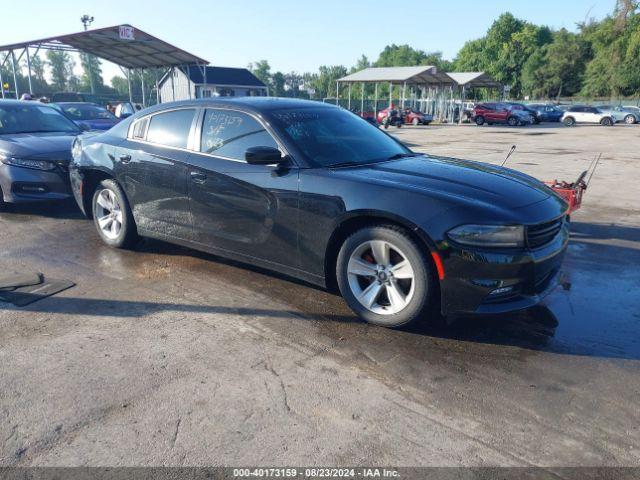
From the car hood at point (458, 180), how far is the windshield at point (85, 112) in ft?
35.4

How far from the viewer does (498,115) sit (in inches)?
1545

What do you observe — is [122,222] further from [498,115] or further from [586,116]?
[586,116]

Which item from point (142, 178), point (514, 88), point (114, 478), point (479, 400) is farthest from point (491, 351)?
point (514, 88)

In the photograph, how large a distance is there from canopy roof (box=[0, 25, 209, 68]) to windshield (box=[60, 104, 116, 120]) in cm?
921

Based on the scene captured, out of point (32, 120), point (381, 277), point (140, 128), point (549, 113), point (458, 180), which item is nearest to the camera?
point (381, 277)

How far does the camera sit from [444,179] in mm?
3924

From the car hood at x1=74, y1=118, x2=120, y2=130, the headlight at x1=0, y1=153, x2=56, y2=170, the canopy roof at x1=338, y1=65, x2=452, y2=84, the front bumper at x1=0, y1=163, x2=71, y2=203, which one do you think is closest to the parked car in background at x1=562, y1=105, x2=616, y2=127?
the canopy roof at x1=338, y1=65, x2=452, y2=84

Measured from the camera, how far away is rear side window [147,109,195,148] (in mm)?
4949

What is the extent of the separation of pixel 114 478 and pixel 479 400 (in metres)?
1.94

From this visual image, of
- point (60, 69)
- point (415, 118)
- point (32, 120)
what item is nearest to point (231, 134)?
point (32, 120)

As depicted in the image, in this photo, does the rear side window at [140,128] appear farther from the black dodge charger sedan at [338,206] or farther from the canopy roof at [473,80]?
the canopy roof at [473,80]

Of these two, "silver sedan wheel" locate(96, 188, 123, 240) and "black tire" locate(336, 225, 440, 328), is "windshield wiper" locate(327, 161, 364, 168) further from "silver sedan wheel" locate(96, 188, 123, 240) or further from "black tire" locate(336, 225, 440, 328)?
"silver sedan wheel" locate(96, 188, 123, 240)

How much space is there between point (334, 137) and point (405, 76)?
3865cm

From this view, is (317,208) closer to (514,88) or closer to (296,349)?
(296,349)
